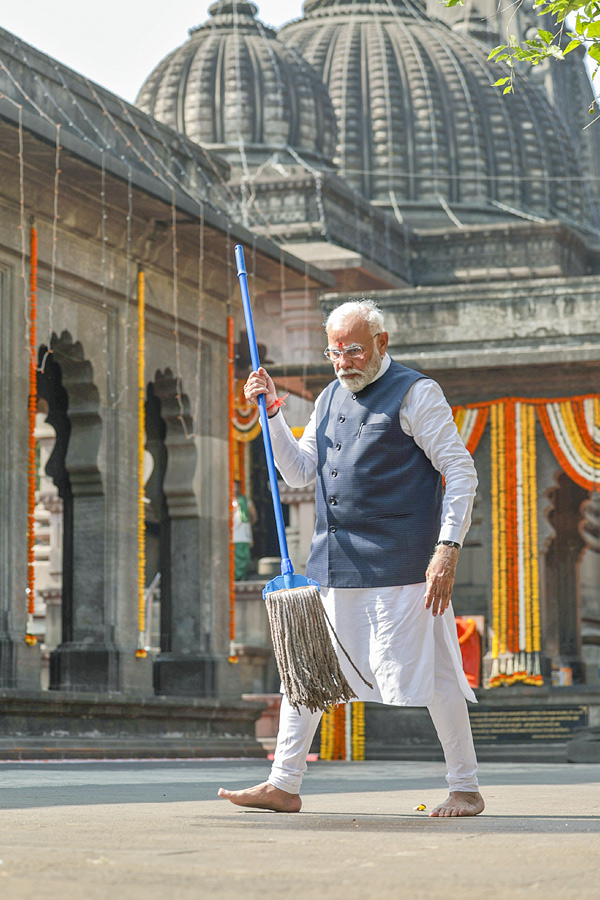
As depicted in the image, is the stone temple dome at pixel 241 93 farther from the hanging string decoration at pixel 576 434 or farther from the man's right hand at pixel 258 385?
the man's right hand at pixel 258 385

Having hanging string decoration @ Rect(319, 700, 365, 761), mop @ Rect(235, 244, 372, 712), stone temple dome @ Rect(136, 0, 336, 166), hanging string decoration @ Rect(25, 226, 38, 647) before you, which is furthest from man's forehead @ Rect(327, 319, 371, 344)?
stone temple dome @ Rect(136, 0, 336, 166)

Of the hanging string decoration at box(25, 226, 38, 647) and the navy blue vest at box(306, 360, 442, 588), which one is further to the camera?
the hanging string decoration at box(25, 226, 38, 647)

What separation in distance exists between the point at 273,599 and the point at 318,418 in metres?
0.79

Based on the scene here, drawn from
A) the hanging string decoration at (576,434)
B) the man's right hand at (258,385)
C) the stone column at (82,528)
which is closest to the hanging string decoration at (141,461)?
the stone column at (82,528)

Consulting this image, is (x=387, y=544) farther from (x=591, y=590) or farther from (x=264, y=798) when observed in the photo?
(x=591, y=590)

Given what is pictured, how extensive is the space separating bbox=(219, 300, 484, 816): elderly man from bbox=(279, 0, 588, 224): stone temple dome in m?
34.0

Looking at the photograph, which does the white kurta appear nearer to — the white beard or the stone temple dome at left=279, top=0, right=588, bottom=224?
the white beard

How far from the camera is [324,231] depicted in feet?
95.6

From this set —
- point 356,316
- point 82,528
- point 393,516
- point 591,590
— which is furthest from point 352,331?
point 591,590

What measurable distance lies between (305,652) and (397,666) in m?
0.32

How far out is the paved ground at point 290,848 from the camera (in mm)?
3520

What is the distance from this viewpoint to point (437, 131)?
4178 centimetres

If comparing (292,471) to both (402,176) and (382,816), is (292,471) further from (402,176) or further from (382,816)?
(402,176)

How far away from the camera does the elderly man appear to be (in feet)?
19.4
